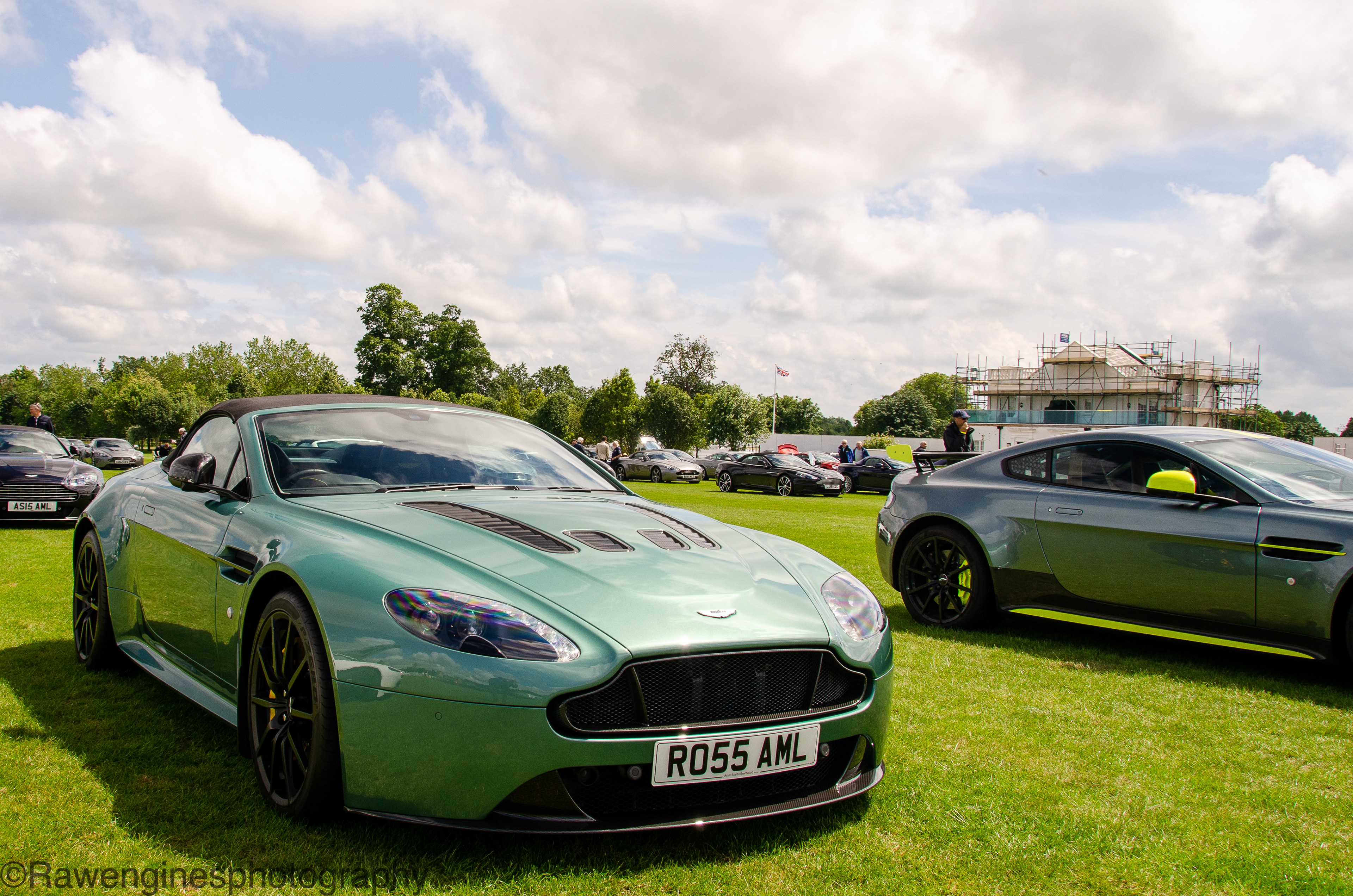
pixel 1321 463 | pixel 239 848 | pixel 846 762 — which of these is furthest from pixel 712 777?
pixel 1321 463

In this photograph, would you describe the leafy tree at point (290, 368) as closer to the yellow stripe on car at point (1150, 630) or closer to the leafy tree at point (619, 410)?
the leafy tree at point (619, 410)

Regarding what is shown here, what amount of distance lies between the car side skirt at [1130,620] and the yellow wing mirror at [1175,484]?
666mm

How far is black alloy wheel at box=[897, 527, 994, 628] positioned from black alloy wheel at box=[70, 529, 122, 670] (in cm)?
461

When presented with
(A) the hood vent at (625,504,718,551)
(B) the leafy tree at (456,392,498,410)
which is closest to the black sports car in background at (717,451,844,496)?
(A) the hood vent at (625,504,718,551)

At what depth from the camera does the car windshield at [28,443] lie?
12.0 metres

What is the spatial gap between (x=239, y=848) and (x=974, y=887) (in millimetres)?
2009

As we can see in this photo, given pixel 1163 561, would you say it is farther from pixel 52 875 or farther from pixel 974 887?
pixel 52 875

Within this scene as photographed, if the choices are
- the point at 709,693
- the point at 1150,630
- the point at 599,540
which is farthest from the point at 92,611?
the point at 1150,630

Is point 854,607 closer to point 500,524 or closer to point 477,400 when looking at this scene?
point 500,524

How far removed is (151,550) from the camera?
13.0 ft

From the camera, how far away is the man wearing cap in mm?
10727

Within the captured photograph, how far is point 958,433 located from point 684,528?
8.35m

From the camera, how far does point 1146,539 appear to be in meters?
5.08

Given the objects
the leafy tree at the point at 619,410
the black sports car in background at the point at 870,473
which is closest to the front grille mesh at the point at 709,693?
the black sports car in background at the point at 870,473
